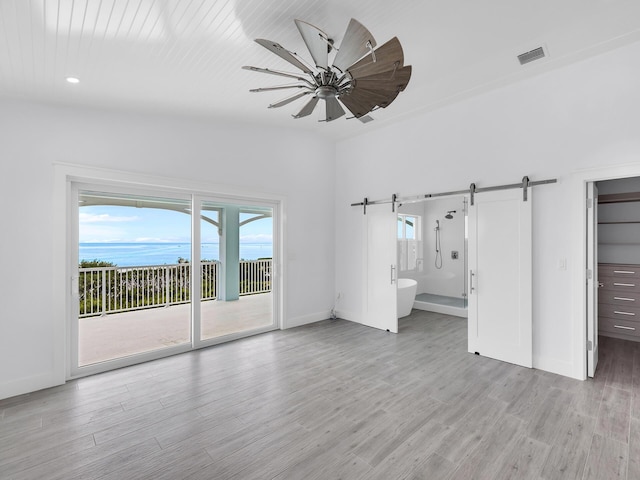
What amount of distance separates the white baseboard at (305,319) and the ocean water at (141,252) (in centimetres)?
162

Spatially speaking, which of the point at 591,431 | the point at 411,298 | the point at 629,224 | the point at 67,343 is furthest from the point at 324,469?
the point at 629,224

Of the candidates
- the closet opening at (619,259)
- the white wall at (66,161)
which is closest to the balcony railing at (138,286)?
the white wall at (66,161)

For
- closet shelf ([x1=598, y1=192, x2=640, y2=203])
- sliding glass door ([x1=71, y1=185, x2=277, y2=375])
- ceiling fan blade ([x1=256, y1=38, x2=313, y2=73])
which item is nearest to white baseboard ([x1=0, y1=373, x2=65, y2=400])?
sliding glass door ([x1=71, y1=185, x2=277, y2=375])

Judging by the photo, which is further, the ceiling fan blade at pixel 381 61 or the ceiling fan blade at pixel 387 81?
the ceiling fan blade at pixel 387 81

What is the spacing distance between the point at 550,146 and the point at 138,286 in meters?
5.10

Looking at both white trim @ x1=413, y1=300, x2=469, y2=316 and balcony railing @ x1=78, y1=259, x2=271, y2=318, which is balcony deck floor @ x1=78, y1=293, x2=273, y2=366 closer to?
balcony railing @ x1=78, y1=259, x2=271, y2=318

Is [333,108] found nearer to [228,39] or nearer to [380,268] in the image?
[228,39]

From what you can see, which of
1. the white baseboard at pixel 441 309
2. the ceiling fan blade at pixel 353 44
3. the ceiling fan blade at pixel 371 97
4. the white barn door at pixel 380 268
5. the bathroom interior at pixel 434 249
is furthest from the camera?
the bathroom interior at pixel 434 249

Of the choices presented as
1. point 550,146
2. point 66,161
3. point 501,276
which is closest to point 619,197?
point 550,146

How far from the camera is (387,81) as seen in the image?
7.09 feet

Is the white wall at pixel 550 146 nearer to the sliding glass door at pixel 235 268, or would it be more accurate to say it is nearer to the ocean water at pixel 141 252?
the sliding glass door at pixel 235 268

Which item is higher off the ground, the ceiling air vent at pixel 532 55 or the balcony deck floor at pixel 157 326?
the ceiling air vent at pixel 532 55

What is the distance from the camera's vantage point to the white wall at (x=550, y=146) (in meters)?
3.08

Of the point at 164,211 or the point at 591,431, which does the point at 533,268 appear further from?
the point at 164,211
